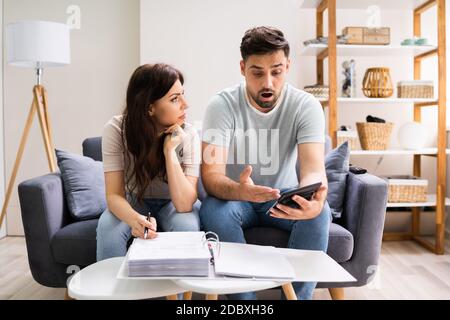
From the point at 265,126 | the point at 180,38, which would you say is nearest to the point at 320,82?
the point at 180,38

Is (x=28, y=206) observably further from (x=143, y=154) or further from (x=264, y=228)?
(x=264, y=228)

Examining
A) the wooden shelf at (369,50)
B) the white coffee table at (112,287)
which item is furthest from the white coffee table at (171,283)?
the wooden shelf at (369,50)

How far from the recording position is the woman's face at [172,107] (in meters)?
1.85

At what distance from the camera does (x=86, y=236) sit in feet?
6.44

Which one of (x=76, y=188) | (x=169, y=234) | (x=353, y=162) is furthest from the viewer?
(x=353, y=162)

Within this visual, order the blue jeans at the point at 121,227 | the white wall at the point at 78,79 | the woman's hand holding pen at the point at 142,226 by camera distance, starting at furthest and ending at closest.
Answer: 1. the white wall at the point at 78,79
2. the blue jeans at the point at 121,227
3. the woman's hand holding pen at the point at 142,226

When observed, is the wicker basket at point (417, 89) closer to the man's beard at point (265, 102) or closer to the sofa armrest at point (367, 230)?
the sofa armrest at point (367, 230)

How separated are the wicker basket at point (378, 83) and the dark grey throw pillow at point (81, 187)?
5.74 ft

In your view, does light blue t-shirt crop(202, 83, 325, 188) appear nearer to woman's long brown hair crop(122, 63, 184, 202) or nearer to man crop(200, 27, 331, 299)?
man crop(200, 27, 331, 299)

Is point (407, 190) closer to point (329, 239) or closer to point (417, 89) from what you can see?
point (417, 89)

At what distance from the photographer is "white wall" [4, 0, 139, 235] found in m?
3.38

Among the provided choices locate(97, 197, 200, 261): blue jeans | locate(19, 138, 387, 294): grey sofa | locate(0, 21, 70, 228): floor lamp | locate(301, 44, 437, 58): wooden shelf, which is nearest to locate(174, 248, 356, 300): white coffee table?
locate(97, 197, 200, 261): blue jeans

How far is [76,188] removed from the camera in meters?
2.16
